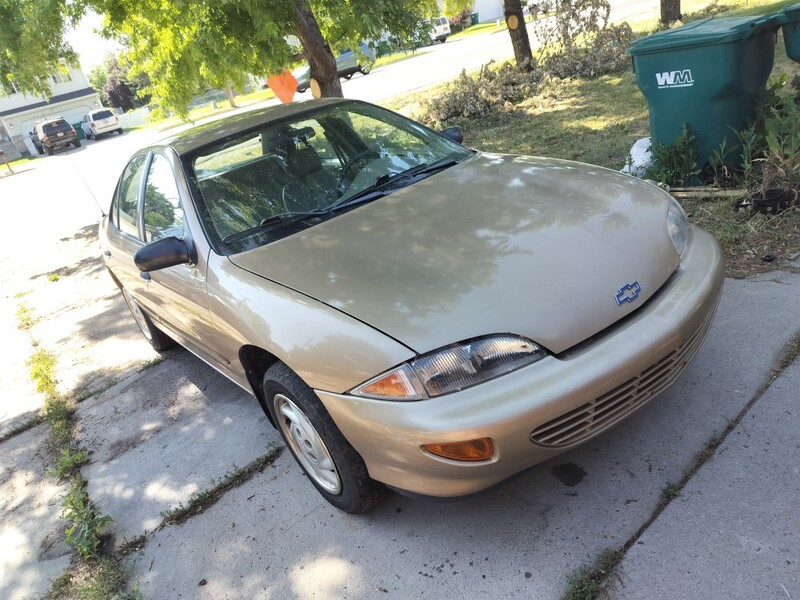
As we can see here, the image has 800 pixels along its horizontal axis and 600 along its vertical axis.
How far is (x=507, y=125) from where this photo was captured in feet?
28.2

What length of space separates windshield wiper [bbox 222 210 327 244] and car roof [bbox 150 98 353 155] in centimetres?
80

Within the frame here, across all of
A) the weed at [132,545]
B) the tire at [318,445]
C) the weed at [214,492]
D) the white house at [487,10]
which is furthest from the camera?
the white house at [487,10]

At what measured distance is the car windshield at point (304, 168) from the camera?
3006 mm

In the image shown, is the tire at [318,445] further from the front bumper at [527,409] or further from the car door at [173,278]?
the car door at [173,278]

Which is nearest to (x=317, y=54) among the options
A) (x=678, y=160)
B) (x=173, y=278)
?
(x=678, y=160)

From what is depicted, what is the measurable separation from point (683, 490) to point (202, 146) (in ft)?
9.55

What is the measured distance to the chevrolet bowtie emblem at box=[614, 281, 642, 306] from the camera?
2.21m

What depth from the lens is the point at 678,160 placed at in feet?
14.9

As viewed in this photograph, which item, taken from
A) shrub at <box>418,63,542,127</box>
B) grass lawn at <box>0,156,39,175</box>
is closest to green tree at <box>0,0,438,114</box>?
shrub at <box>418,63,542,127</box>

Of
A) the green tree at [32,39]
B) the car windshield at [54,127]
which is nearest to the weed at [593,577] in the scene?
the green tree at [32,39]

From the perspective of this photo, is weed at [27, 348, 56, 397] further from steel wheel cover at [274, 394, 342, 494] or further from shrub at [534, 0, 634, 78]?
shrub at [534, 0, 634, 78]

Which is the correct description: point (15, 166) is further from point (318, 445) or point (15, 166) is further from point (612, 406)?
point (612, 406)

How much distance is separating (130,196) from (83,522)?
85.2 inches

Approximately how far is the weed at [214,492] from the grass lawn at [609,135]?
289 cm
